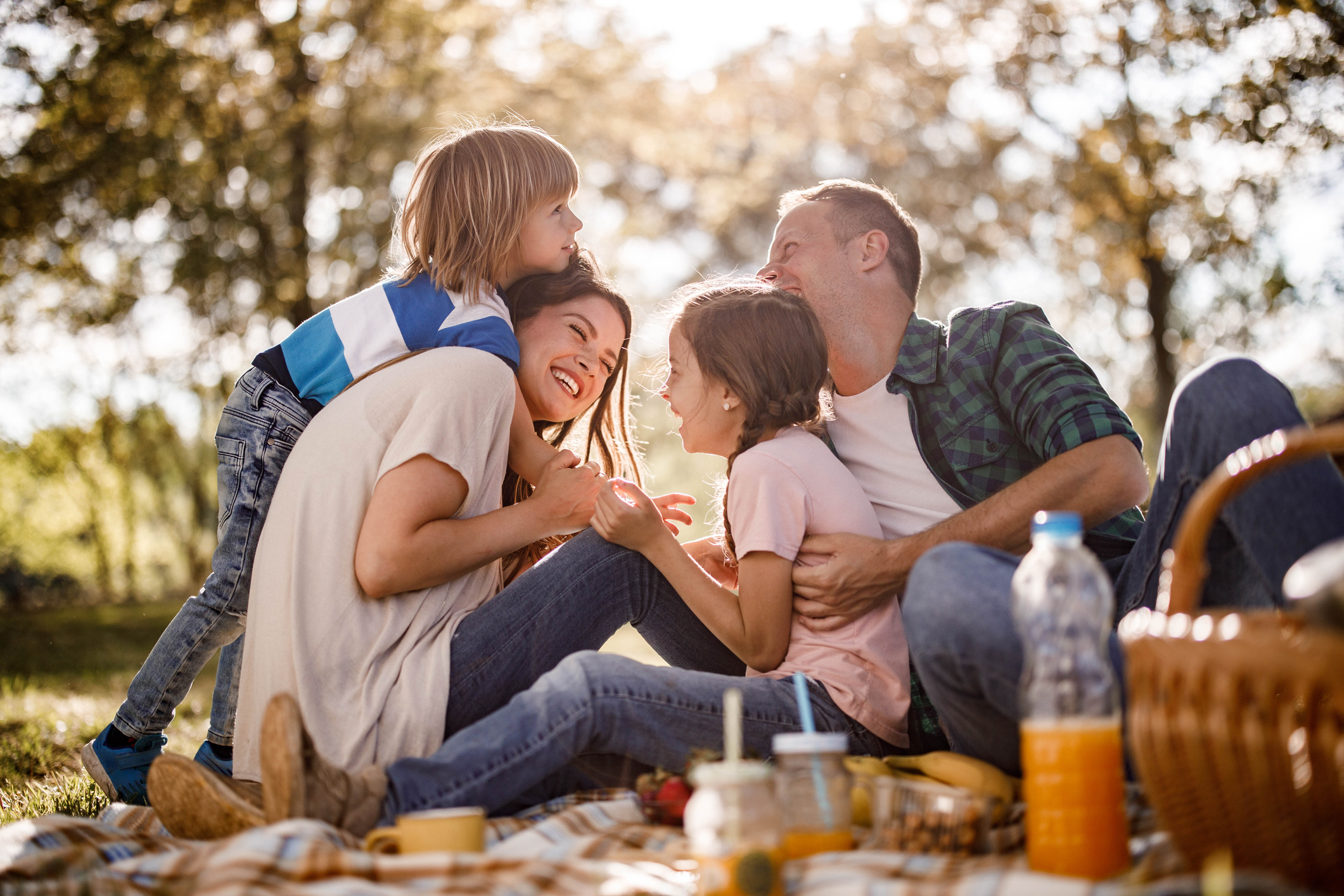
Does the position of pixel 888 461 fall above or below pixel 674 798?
above

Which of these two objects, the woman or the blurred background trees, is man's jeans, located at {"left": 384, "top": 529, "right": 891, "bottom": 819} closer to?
the woman

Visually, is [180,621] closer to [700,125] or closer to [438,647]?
[438,647]

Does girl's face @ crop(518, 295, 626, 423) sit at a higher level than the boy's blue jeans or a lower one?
higher

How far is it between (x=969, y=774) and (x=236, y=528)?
7.92 ft

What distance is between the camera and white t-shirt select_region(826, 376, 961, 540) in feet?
10.1

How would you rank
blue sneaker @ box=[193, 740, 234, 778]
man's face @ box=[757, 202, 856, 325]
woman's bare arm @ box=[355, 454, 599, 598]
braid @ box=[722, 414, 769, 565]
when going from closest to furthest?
woman's bare arm @ box=[355, 454, 599, 598] → braid @ box=[722, 414, 769, 565] → blue sneaker @ box=[193, 740, 234, 778] → man's face @ box=[757, 202, 856, 325]

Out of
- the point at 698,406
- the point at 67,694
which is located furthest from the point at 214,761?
the point at 67,694

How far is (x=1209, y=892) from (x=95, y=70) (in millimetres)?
10777

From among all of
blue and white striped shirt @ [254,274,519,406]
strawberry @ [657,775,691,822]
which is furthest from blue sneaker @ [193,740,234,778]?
strawberry @ [657,775,691,822]

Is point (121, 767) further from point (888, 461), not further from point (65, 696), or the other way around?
point (65, 696)

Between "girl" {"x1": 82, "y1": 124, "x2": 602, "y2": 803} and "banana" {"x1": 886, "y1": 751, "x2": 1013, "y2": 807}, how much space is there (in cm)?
129

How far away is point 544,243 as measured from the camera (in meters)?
3.43

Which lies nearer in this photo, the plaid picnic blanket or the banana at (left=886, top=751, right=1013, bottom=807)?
the plaid picnic blanket

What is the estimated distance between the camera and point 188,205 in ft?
35.2
